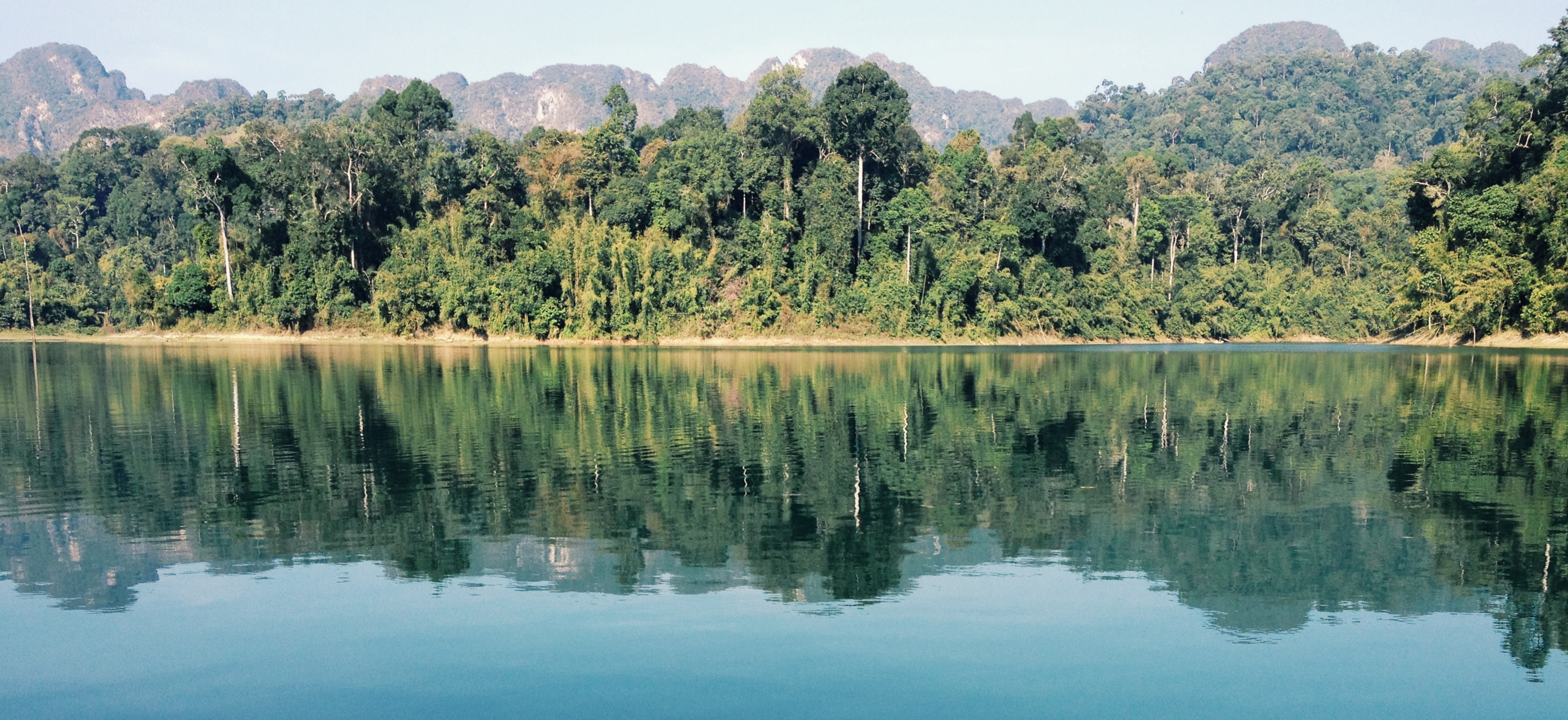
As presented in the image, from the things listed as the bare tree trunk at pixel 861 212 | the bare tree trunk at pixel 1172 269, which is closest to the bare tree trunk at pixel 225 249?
the bare tree trunk at pixel 861 212

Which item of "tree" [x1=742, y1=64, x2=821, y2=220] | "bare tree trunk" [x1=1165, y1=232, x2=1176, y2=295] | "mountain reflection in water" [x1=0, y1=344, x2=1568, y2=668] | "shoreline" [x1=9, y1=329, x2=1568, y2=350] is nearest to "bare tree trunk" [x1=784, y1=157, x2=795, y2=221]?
"tree" [x1=742, y1=64, x2=821, y2=220]

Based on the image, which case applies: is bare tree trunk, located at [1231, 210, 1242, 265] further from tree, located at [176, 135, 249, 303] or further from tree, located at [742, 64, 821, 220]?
tree, located at [176, 135, 249, 303]

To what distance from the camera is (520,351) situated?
78562mm

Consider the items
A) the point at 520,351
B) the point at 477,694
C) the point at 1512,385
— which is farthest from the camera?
the point at 520,351

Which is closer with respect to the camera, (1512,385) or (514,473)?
(514,473)

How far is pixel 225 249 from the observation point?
95.5 meters

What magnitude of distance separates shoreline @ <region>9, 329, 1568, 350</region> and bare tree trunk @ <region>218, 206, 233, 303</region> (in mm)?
4365

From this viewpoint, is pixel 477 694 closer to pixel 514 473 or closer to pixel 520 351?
pixel 514 473

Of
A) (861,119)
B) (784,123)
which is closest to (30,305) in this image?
(784,123)

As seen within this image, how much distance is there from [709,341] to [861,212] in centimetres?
1826

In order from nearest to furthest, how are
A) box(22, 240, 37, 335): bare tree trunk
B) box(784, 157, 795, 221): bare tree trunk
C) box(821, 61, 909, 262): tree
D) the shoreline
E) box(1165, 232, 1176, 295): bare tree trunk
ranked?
1. the shoreline
2. box(821, 61, 909, 262): tree
3. box(784, 157, 795, 221): bare tree trunk
4. box(1165, 232, 1176, 295): bare tree trunk
5. box(22, 240, 37, 335): bare tree trunk

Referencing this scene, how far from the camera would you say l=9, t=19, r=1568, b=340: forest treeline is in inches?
3332

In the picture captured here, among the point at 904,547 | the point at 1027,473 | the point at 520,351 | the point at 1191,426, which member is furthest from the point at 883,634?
the point at 520,351

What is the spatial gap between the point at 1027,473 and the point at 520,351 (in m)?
60.6
